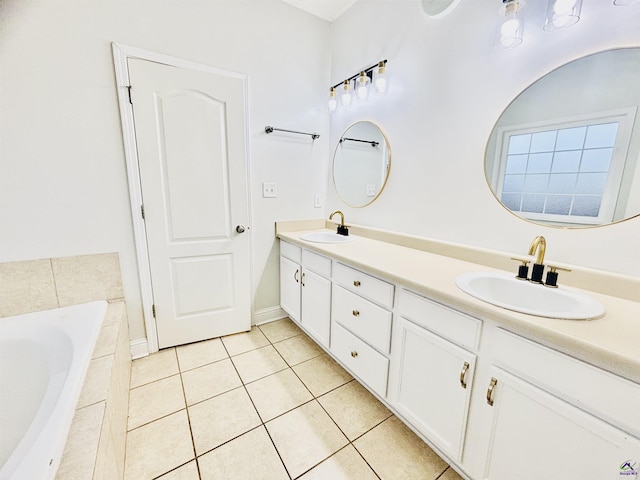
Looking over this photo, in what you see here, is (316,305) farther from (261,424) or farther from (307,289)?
(261,424)

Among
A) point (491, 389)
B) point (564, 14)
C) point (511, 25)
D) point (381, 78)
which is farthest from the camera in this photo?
point (381, 78)

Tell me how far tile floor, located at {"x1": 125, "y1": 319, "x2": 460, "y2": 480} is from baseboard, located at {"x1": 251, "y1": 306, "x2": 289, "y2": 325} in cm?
41

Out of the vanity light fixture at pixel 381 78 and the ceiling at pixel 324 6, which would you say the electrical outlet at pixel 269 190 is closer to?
the vanity light fixture at pixel 381 78

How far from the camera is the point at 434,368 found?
108 cm

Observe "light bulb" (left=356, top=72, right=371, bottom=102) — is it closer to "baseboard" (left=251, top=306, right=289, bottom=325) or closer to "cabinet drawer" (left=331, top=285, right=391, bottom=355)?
"cabinet drawer" (left=331, top=285, right=391, bottom=355)

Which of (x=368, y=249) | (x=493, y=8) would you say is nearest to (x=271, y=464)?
(x=368, y=249)

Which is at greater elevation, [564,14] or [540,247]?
[564,14]

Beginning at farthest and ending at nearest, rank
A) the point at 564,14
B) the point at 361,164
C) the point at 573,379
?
the point at 361,164, the point at 564,14, the point at 573,379

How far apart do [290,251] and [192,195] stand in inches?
32.1

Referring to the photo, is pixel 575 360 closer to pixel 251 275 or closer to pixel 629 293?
pixel 629 293

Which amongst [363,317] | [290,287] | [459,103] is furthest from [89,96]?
[459,103]

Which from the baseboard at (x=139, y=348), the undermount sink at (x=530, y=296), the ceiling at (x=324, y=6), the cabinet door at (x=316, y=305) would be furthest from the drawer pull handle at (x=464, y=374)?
the ceiling at (x=324, y=6)

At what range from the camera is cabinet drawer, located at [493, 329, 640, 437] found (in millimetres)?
640

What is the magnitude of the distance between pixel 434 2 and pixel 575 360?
1.86m
